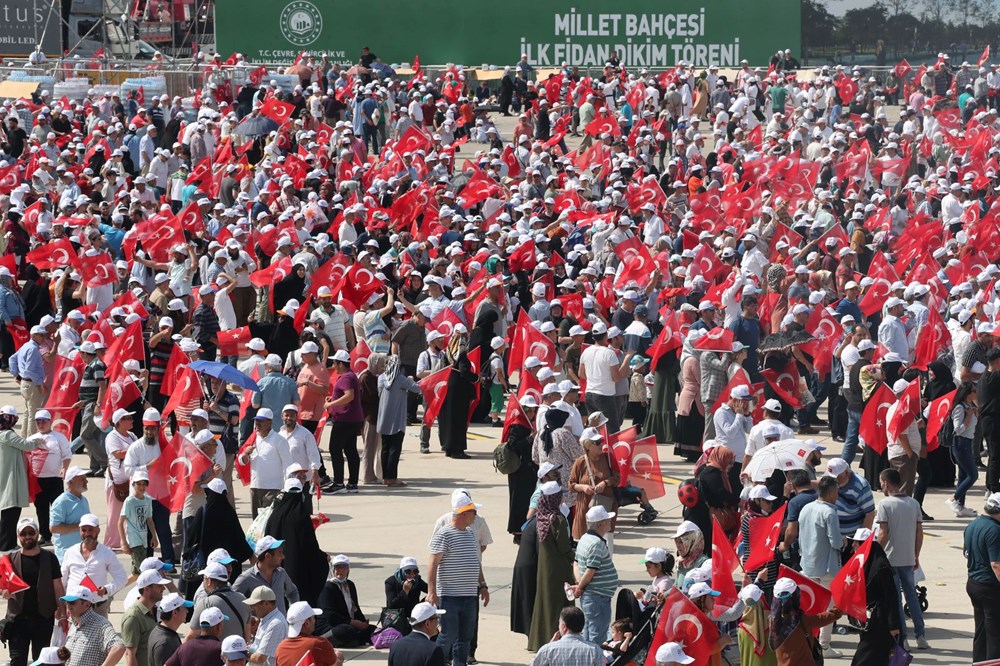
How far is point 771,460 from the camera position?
13414 mm

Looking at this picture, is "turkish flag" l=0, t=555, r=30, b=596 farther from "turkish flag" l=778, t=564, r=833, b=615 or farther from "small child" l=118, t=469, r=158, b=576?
"turkish flag" l=778, t=564, r=833, b=615

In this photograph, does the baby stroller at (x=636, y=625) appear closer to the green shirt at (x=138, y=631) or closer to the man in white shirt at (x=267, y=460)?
the green shirt at (x=138, y=631)

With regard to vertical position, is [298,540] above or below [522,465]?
below

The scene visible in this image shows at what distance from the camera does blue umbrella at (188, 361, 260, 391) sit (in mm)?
15523

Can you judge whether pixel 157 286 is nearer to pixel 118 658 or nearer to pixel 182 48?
pixel 118 658

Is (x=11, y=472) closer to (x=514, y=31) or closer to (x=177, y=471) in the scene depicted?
(x=177, y=471)

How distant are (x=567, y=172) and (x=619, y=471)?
15604 mm

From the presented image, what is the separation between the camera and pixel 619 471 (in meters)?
14.4

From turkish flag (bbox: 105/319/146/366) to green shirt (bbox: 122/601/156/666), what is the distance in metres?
6.97

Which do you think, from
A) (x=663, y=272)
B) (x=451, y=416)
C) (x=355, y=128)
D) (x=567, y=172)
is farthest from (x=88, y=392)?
(x=355, y=128)

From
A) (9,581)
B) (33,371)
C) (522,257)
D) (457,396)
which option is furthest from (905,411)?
(33,371)

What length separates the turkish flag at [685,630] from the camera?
33.6 ft

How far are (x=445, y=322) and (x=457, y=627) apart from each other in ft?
23.7

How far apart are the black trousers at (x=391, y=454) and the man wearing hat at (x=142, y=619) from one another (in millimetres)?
6525
